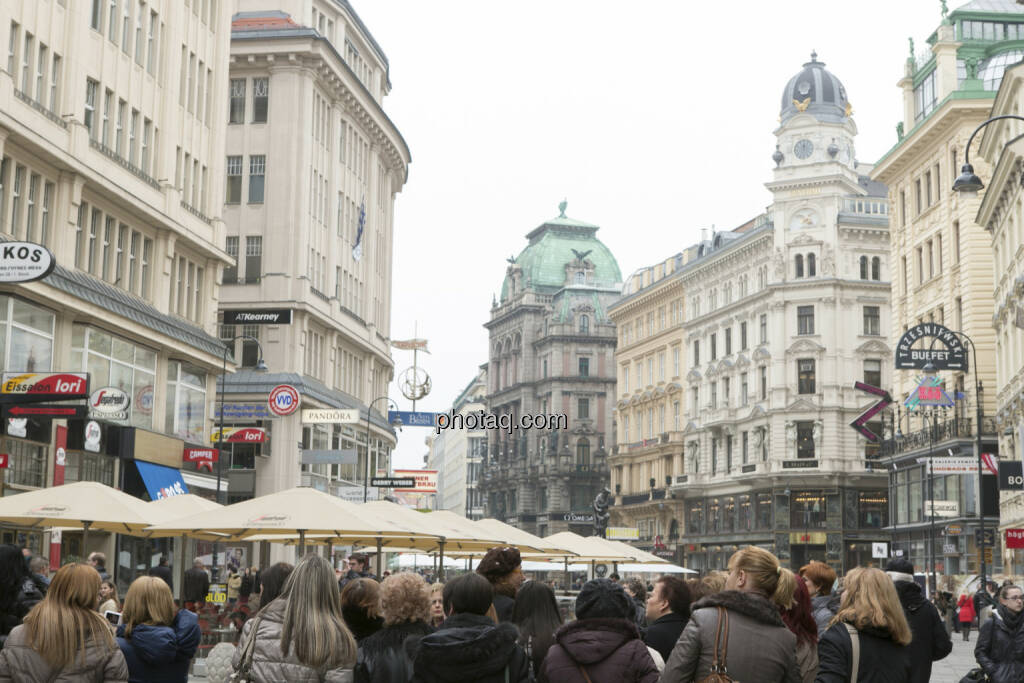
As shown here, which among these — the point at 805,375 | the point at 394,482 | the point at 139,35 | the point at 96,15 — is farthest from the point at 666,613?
the point at 805,375

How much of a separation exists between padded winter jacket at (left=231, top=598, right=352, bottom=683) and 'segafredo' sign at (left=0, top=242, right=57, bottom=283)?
62.3ft

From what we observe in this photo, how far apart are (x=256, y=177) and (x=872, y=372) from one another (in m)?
39.2

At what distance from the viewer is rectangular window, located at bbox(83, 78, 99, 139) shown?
36344 mm

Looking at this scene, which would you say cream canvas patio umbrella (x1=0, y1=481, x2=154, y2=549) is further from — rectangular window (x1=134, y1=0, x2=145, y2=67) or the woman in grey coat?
rectangular window (x1=134, y1=0, x2=145, y2=67)

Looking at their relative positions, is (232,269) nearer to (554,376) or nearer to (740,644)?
(740,644)

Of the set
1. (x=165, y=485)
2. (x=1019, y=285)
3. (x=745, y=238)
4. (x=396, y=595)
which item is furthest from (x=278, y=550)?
(x=396, y=595)

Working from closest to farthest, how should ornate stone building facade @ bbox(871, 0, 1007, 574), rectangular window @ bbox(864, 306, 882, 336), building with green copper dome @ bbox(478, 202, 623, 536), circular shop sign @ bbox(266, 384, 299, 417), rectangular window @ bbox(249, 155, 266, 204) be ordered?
circular shop sign @ bbox(266, 384, 299, 417), ornate stone building facade @ bbox(871, 0, 1007, 574), rectangular window @ bbox(249, 155, 266, 204), rectangular window @ bbox(864, 306, 882, 336), building with green copper dome @ bbox(478, 202, 623, 536)

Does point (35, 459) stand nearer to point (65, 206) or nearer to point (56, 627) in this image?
point (65, 206)

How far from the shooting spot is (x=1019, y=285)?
4191 cm

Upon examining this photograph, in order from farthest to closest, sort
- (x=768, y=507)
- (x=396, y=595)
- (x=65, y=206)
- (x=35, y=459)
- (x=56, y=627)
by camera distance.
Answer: (x=768, y=507) → (x=65, y=206) → (x=35, y=459) → (x=396, y=595) → (x=56, y=627)

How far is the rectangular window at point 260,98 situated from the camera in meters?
61.4

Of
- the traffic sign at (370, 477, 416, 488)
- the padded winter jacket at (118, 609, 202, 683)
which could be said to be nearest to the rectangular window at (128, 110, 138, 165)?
the traffic sign at (370, 477, 416, 488)

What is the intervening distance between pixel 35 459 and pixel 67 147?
7.84 metres

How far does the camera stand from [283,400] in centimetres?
4897
